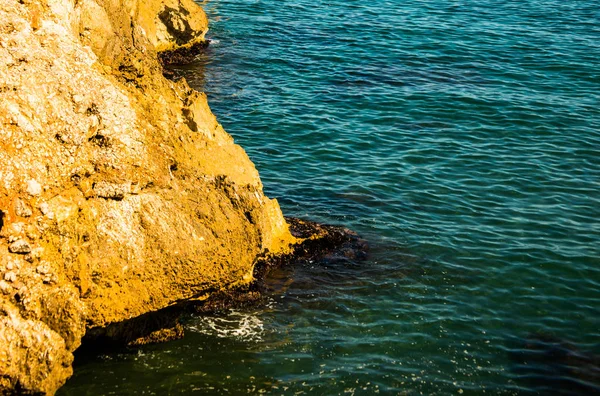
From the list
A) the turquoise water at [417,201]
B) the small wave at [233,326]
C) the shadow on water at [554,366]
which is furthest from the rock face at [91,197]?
the shadow on water at [554,366]

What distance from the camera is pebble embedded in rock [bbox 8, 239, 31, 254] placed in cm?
1103

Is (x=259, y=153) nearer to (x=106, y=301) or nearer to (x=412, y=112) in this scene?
(x=412, y=112)

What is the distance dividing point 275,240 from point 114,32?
19.7 feet

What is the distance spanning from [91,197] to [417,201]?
35.4 feet

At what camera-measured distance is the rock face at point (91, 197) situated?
36.7 ft

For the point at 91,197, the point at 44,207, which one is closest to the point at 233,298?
the point at 91,197

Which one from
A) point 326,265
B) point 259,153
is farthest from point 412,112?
point 326,265

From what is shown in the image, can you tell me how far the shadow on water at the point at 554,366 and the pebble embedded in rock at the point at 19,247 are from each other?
9103 mm

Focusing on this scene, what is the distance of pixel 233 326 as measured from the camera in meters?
14.4

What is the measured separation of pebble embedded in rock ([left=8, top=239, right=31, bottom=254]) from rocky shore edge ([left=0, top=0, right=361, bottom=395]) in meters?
0.02

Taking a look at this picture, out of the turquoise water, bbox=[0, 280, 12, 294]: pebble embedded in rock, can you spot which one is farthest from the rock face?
the turquoise water

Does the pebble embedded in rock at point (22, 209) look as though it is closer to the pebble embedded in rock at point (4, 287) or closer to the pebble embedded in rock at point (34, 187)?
the pebble embedded in rock at point (34, 187)

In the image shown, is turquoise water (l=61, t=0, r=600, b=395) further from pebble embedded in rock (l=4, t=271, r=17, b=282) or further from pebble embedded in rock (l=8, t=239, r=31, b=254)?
pebble embedded in rock (l=8, t=239, r=31, b=254)

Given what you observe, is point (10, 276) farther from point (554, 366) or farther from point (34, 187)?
point (554, 366)
